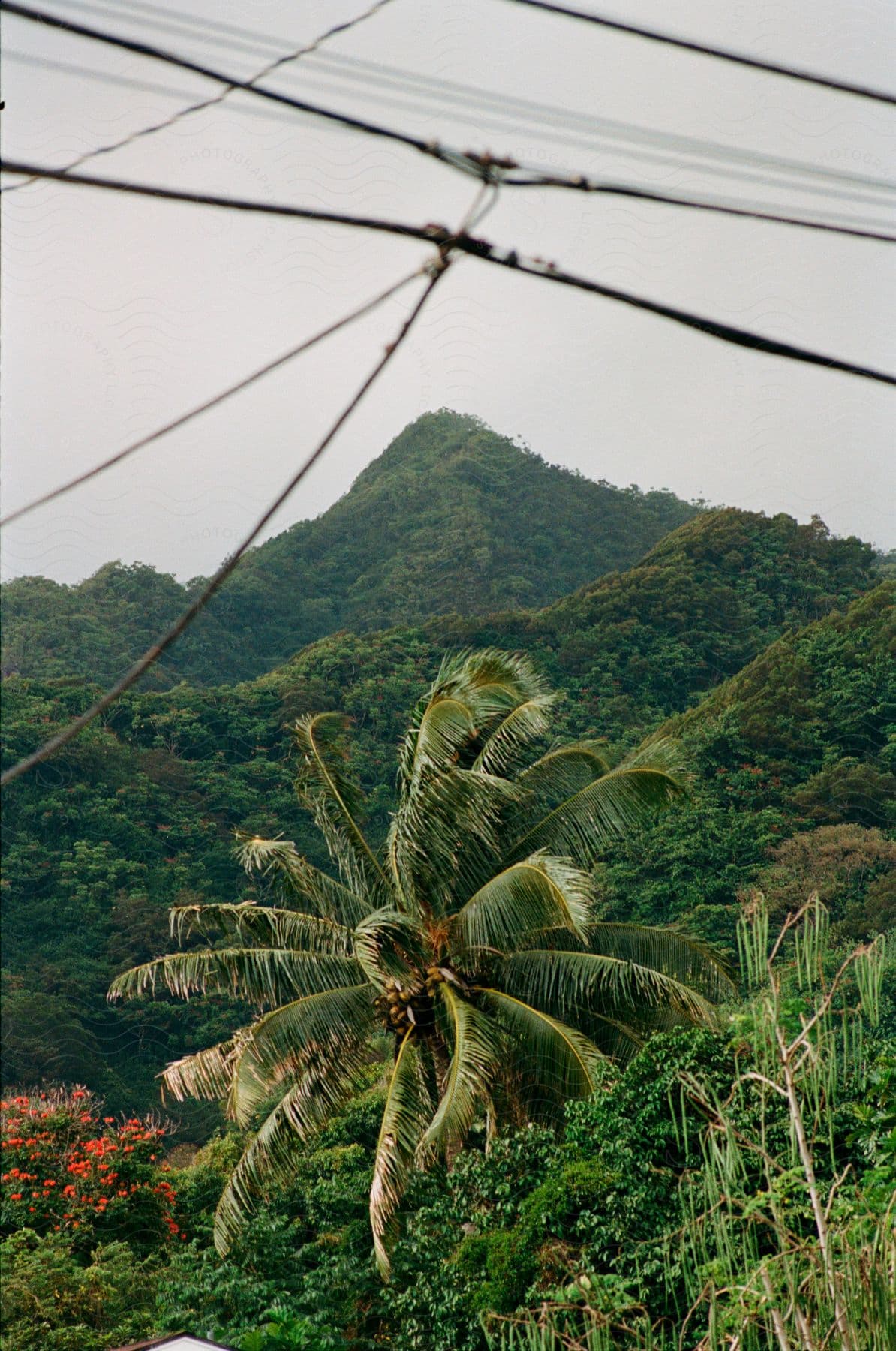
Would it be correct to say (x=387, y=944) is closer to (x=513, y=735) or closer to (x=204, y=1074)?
(x=204, y=1074)

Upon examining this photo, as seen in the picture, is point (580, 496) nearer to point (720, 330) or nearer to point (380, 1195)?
point (380, 1195)

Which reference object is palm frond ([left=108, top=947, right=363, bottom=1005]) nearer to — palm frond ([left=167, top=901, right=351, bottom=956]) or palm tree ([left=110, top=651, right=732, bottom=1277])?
palm tree ([left=110, top=651, right=732, bottom=1277])

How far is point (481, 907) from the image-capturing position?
11.2 metres

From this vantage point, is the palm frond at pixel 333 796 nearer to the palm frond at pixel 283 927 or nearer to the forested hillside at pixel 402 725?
the palm frond at pixel 283 927

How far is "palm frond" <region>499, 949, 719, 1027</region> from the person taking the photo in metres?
11.2

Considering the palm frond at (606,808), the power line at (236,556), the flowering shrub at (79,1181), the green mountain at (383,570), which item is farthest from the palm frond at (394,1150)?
the green mountain at (383,570)

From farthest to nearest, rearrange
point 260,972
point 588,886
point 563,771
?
point 563,771
point 260,972
point 588,886

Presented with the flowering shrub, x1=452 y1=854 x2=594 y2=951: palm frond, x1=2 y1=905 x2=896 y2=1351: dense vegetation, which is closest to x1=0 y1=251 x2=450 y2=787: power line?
x1=2 y1=905 x2=896 y2=1351: dense vegetation

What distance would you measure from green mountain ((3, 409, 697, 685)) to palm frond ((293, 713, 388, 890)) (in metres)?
26.0

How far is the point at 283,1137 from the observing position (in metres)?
11.5

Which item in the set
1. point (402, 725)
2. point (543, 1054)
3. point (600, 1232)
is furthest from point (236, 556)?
point (402, 725)

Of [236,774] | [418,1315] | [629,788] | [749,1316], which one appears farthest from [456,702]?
[236,774]

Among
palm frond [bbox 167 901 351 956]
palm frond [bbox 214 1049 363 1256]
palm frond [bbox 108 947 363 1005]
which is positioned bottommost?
palm frond [bbox 214 1049 363 1256]

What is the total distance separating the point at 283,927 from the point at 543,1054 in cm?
267
